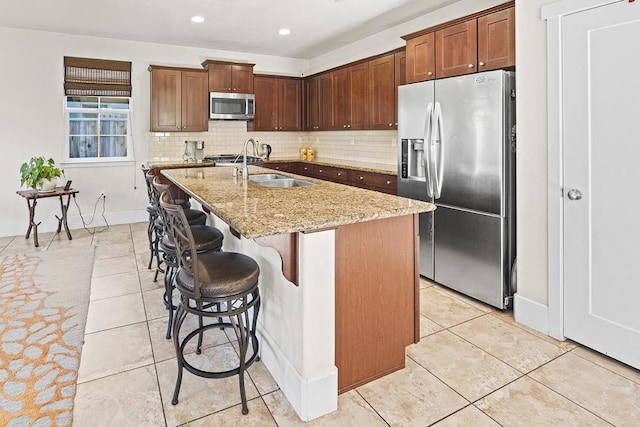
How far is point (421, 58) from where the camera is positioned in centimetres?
373

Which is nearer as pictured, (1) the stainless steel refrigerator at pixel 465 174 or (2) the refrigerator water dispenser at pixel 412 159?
(1) the stainless steel refrigerator at pixel 465 174

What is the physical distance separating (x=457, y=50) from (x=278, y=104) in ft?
12.9

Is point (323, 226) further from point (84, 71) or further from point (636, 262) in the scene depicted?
point (84, 71)

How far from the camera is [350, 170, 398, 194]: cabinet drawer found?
4353 mm

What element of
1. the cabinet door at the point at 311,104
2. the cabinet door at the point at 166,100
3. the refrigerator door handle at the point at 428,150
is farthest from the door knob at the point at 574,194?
the cabinet door at the point at 166,100

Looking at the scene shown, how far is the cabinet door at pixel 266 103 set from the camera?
665 cm

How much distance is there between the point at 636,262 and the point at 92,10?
5458 mm

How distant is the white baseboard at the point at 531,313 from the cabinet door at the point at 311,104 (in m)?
4.55

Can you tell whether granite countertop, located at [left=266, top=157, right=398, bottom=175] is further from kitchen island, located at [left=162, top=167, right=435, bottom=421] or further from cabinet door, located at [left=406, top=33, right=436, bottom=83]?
kitchen island, located at [left=162, top=167, right=435, bottom=421]

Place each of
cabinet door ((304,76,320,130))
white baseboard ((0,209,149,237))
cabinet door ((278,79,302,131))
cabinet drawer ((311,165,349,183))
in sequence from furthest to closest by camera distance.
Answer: cabinet door ((278,79,302,131)) < cabinet door ((304,76,320,130)) < white baseboard ((0,209,149,237)) < cabinet drawer ((311,165,349,183))

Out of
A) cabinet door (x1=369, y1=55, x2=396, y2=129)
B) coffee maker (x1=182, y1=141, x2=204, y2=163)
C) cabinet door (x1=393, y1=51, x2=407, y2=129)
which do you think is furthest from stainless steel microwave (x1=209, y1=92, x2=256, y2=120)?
cabinet door (x1=393, y1=51, x2=407, y2=129)

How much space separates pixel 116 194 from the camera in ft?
19.9

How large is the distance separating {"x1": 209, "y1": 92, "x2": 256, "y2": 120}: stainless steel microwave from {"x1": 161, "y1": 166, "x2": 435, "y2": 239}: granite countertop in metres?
3.63

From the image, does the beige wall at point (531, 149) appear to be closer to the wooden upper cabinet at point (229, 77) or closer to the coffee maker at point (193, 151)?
the wooden upper cabinet at point (229, 77)
